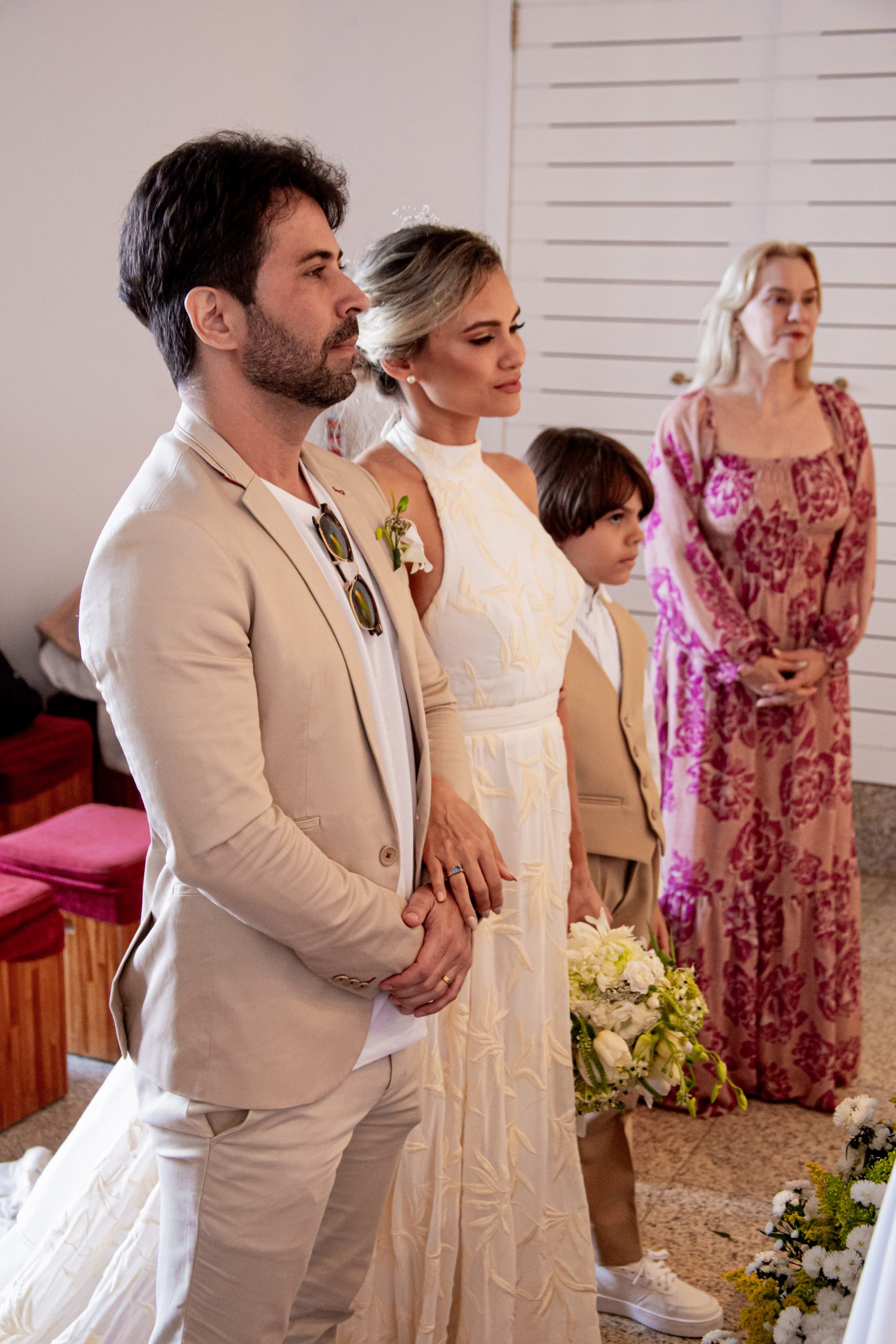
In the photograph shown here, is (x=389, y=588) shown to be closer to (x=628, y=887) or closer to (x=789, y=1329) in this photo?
(x=628, y=887)

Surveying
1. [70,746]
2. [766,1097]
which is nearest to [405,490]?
[766,1097]

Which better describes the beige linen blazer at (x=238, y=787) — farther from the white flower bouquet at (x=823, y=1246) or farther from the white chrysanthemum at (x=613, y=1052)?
the white flower bouquet at (x=823, y=1246)

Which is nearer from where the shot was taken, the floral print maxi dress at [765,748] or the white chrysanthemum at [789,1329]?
the white chrysanthemum at [789,1329]

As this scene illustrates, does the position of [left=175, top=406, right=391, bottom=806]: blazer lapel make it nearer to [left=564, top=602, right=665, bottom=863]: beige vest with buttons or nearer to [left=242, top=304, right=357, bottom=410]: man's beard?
[left=242, top=304, right=357, bottom=410]: man's beard

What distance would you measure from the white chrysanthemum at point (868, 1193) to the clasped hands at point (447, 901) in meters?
0.58

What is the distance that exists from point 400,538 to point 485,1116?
90 centimetres

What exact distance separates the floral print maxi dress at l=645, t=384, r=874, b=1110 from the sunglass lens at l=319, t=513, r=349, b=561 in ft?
5.04

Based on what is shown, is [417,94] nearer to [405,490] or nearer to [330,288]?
[405,490]

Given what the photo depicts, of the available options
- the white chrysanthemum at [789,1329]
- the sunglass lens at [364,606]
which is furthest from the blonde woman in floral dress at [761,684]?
the sunglass lens at [364,606]

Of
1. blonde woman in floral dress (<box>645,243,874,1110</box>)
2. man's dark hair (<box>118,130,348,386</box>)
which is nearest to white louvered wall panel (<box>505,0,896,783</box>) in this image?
blonde woman in floral dress (<box>645,243,874,1110</box>)

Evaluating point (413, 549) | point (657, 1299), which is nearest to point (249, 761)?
point (413, 549)

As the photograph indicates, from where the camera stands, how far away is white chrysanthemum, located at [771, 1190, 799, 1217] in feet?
6.35

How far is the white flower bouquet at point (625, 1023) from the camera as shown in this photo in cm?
195

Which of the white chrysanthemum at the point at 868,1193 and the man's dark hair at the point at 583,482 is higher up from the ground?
the man's dark hair at the point at 583,482
